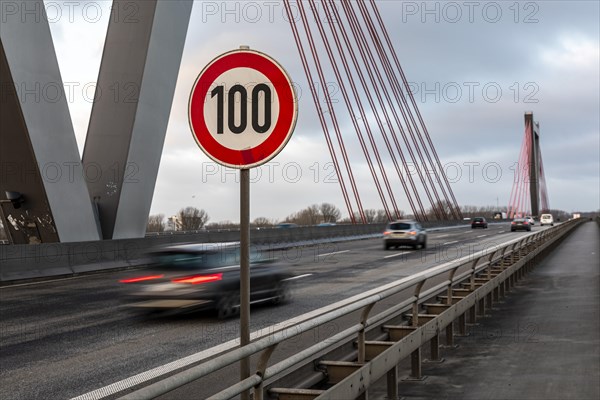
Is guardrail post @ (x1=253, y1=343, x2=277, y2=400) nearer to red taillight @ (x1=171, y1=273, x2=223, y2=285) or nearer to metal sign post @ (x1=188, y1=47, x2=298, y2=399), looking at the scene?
metal sign post @ (x1=188, y1=47, x2=298, y2=399)

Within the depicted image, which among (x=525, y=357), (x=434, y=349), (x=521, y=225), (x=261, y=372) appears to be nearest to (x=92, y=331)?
(x=434, y=349)

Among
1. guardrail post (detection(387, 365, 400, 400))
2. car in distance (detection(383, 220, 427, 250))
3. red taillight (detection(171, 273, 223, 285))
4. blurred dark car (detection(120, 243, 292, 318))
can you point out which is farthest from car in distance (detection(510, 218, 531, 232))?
guardrail post (detection(387, 365, 400, 400))

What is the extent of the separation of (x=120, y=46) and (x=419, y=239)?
17.0 metres

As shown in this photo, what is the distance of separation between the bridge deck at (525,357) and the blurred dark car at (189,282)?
3.85m

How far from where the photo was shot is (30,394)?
239 inches

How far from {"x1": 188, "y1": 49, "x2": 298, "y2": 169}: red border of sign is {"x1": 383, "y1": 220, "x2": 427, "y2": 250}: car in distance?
89.6ft

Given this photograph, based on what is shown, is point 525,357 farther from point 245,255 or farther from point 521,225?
point 521,225

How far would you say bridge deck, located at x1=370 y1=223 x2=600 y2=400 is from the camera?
6.30 meters

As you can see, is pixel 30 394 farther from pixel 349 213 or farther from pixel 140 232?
pixel 349 213

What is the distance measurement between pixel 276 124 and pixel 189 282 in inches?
274

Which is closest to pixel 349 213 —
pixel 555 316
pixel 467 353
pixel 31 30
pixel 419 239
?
pixel 419 239

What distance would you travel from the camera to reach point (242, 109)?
3.87 metres

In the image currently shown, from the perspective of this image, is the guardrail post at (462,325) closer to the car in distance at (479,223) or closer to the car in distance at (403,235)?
the car in distance at (403,235)

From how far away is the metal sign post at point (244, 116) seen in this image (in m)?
3.82
